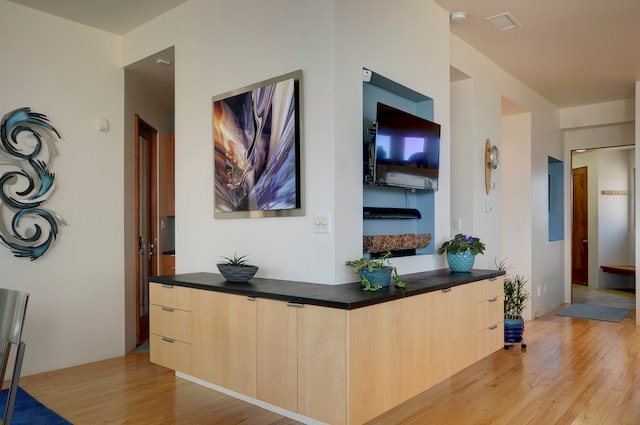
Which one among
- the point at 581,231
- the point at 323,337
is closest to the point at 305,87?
the point at 323,337

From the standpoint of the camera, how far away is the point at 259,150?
10.1 feet

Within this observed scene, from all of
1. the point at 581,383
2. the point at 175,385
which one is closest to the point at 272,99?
the point at 175,385

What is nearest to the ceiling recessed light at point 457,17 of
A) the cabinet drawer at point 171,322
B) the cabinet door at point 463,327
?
the cabinet door at point 463,327

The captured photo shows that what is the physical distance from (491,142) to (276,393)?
11.4ft

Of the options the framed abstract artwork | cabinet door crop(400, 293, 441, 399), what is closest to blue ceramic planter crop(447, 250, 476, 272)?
cabinet door crop(400, 293, 441, 399)

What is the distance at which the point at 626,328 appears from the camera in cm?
535

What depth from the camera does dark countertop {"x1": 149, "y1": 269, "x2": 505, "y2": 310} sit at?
223 centimetres

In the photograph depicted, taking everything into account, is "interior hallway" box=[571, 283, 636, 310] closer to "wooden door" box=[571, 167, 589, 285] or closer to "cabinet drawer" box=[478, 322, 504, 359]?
"wooden door" box=[571, 167, 589, 285]

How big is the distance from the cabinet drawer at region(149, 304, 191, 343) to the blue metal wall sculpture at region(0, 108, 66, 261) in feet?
3.85

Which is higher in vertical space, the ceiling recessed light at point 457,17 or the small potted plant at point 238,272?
the ceiling recessed light at point 457,17

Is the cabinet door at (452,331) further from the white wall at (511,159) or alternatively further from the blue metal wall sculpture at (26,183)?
the blue metal wall sculpture at (26,183)

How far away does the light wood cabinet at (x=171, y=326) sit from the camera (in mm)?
2996

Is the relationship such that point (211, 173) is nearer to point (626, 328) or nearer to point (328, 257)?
point (328, 257)

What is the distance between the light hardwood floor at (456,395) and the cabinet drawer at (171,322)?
401mm
